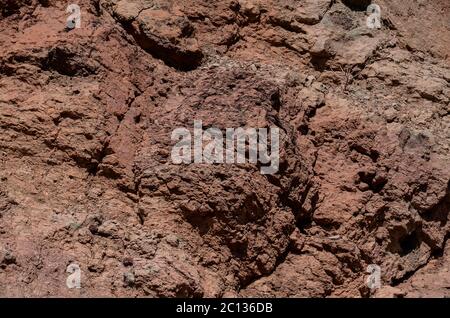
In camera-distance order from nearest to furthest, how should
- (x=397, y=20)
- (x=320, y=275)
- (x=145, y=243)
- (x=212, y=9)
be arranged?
(x=145, y=243), (x=320, y=275), (x=212, y=9), (x=397, y=20)

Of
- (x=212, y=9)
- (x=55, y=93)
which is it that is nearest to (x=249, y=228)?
(x=55, y=93)

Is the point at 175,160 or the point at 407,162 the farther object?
the point at 407,162

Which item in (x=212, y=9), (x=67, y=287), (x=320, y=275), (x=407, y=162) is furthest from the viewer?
(x=212, y=9)

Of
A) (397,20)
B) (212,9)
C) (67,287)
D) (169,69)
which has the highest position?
(397,20)

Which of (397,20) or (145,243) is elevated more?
(397,20)
